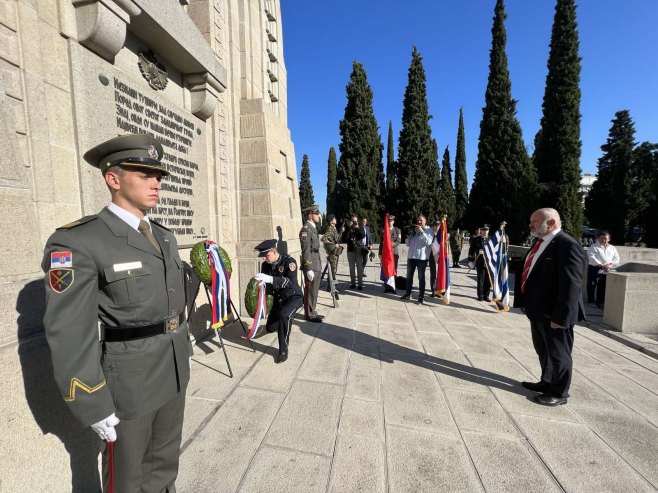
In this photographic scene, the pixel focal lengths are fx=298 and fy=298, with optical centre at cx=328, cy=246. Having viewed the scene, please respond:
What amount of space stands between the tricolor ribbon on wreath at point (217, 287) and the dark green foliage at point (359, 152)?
21.2 meters

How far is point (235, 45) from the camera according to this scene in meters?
5.51

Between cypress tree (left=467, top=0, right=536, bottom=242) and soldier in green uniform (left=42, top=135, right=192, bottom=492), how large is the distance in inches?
892

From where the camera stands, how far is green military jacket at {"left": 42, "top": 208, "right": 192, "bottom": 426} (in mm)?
1229

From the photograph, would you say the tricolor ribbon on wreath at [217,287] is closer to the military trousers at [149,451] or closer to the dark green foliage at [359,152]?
the military trousers at [149,451]

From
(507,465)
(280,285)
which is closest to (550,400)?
(507,465)

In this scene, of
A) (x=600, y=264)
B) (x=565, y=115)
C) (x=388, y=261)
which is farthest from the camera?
(x=565, y=115)

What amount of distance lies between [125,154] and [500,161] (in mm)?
24619

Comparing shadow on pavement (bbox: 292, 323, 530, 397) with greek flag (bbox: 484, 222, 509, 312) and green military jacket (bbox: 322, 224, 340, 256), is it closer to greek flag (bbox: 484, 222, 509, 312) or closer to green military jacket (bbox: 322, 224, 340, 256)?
green military jacket (bbox: 322, 224, 340, 256)

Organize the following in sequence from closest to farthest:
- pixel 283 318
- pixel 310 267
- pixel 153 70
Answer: pixel 153 70, pixel 283 318, pixel 310 267

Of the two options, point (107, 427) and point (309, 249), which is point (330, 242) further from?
point (107, 427)

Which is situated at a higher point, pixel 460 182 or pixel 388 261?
pixel 460 182

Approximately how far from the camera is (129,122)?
310 cm

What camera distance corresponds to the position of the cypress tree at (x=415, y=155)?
73.0 feet

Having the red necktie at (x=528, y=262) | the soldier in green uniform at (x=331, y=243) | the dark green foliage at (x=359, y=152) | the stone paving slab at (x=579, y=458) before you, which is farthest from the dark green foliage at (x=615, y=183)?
the stone paving slab at (x=579, y=458)
